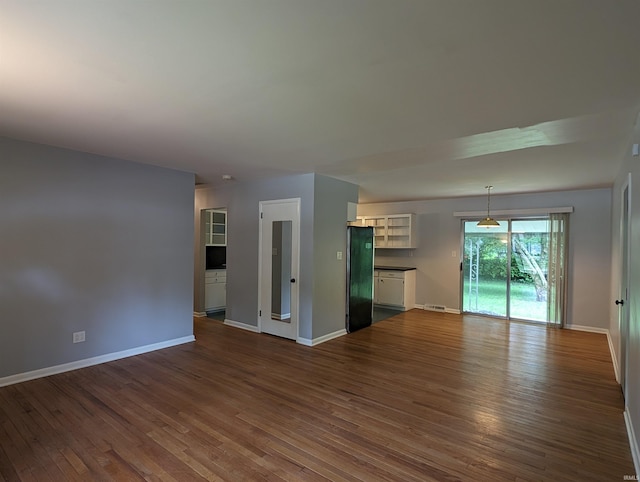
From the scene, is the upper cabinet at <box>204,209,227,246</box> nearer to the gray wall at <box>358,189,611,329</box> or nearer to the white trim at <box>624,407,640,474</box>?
the gray wall at <box>358,189,611,329</box>

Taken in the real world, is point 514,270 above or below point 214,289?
above

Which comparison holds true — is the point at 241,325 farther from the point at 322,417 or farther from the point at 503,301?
the point at 503,301

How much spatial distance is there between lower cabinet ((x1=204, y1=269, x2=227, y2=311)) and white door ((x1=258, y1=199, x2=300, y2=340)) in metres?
1.66

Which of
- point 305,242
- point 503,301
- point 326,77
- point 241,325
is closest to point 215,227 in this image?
point 241,325

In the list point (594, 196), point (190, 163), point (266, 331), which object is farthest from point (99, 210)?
point (594, 196)

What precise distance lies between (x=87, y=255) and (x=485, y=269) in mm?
6909

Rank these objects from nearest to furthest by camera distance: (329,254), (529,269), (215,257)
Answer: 1. (329,254)
2. (529,269)
3. (215,257)

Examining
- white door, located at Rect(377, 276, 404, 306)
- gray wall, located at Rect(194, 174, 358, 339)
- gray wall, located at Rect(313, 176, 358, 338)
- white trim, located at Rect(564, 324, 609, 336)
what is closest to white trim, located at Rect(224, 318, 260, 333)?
gray wall, located at Rect(194, 174, 358, 339)

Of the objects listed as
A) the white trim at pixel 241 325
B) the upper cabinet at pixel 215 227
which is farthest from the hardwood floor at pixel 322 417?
the upper cabinet at pixel 215 227

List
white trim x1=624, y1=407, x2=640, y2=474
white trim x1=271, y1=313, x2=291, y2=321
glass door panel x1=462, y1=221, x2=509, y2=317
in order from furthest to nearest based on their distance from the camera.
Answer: glass door panel x1=462, y1=221, x2=509, y2=317, white trim x1=271, y1=313, x2=291, y2=321, white trim x1=624, y1=407, x2=640, y2=474

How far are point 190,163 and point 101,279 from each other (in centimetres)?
179

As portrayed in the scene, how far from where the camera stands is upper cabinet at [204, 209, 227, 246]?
667 centimetres

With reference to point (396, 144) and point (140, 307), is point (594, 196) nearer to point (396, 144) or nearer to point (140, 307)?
point (396, 144)

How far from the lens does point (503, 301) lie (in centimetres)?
680
